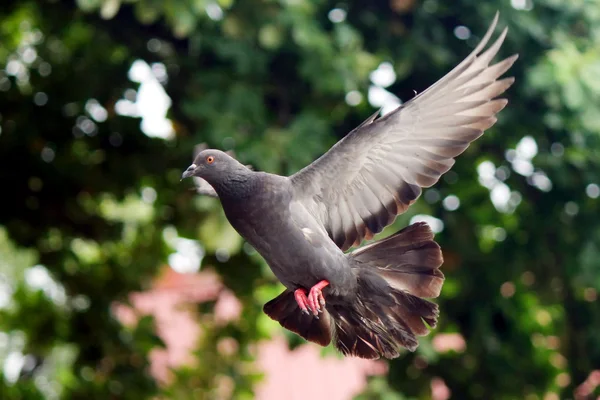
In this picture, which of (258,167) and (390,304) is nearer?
(390,304)

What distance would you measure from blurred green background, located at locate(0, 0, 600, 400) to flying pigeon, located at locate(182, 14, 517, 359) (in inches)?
81.1

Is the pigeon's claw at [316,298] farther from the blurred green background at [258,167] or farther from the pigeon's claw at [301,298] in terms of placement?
the blurred green background at [258,167]

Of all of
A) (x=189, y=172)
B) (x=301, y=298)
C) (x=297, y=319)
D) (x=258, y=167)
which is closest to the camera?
(x=189, y=172)

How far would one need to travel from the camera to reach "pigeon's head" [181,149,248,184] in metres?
1.44

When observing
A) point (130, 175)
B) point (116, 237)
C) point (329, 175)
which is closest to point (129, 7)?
point (130, 175)

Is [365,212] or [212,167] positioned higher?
[212,167]

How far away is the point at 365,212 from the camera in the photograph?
161 centimetres

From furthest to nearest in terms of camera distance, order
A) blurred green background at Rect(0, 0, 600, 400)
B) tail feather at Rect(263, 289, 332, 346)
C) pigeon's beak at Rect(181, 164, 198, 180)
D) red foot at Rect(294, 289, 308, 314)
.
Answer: blurred green background at Rect(0, 0, 600, 400), tail feather at Rect(263, 289, 332, 346), red foot at Rect(294, 289, 308, 314), pigeon's beak at Rect(181, 164, 198, 180)

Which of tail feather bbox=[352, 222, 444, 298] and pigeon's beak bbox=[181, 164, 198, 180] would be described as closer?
pigeon's beak bbox=[181, 164, 198, 180]

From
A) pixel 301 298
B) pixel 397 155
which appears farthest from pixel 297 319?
pixel 397 155

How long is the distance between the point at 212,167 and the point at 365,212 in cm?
31

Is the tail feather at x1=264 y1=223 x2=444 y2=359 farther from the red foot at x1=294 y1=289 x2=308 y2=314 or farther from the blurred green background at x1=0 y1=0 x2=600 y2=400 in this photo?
the blurred green background at x1=0 y1=0 x2=600 y2=400

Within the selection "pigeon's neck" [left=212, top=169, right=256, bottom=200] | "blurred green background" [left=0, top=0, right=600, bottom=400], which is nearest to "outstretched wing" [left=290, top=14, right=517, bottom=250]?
"pigeon's neck" [left=212, top=169, right=256, bottom=200]

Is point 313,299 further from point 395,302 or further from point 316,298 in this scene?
point 395,302
